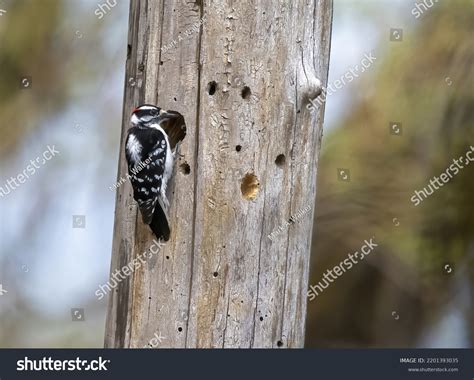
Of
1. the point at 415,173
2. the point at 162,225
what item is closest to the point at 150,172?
the point at 162,225

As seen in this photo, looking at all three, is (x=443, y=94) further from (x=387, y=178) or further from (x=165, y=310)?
(x=165, y=310)

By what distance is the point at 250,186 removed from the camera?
4406mm

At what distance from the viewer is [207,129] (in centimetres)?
440

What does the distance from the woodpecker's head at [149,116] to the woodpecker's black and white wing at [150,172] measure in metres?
0.04

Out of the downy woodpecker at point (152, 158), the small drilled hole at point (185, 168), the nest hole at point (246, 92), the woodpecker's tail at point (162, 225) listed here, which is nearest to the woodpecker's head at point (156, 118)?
the downy woodpecker at point (152, 158)

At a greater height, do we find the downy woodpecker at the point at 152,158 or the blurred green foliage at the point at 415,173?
the blurred green foliage at the point at 415,173

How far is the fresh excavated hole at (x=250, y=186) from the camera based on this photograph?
4.38 meters

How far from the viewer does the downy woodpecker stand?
4406 millimetres

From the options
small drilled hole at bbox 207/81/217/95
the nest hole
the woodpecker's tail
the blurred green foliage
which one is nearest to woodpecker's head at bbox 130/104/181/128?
small drilled hole at bbox 207/81/217/95

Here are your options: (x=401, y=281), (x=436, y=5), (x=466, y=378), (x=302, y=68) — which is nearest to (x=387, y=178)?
(x=401, y=281)

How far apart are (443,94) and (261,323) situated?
414 cm

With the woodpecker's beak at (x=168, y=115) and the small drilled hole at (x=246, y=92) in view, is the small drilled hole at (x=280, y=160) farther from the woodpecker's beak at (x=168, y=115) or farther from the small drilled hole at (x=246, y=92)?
the woodpecker's beak at (x=168, y=115)

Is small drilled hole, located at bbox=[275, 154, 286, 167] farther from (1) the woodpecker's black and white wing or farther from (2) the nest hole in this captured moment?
(1) the woodpecker's black and white wing

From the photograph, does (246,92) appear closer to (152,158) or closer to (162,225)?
(152,158)
